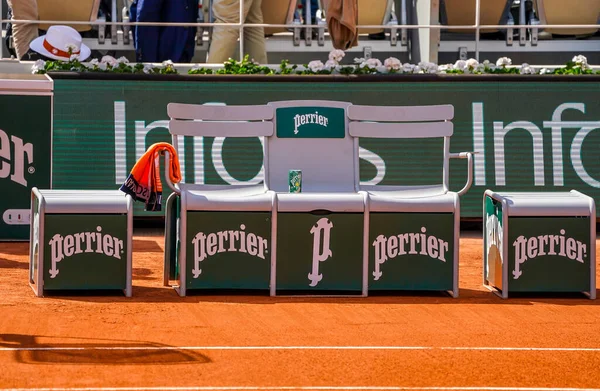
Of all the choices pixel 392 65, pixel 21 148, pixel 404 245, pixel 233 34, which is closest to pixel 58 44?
pixel 21 148

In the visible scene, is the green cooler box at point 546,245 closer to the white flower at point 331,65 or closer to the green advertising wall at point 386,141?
the green advertising wall at point 386,141

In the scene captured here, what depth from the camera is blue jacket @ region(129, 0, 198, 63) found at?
14078 millimetres

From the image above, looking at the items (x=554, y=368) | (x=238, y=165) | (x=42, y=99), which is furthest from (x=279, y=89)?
(x=554, y=368)

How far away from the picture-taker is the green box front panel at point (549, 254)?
9164 mm

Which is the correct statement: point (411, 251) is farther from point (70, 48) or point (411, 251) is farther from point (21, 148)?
point (70, 48)

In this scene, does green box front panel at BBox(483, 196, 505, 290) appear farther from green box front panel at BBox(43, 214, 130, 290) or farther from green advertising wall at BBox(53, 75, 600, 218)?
green advertising wall at BBox(53, 75, 600, 218)

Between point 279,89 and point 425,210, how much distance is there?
14.2ft

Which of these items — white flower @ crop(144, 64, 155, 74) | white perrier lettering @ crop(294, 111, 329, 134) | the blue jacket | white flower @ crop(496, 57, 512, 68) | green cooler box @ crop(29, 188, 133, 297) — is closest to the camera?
green cooler box @ crop(29, 188, 133, 297)

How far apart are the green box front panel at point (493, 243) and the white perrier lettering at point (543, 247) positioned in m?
0.14

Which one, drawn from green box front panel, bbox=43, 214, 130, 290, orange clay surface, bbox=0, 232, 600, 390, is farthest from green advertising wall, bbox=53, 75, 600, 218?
green box front panel, bbox=43, 214, 130, 290

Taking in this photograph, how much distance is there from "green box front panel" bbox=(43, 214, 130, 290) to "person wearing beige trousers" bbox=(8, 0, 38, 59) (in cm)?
569

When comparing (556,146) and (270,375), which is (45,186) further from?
(270,375)

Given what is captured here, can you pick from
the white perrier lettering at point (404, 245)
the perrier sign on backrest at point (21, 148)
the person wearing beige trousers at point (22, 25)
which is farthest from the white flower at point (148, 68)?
the white perrier lettering at point (404, 245)

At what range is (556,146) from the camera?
1320 cm
